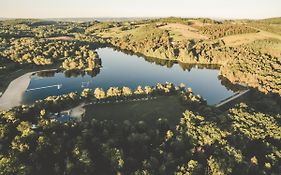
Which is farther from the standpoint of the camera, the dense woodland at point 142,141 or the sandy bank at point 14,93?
the sandy bank at point 14,93

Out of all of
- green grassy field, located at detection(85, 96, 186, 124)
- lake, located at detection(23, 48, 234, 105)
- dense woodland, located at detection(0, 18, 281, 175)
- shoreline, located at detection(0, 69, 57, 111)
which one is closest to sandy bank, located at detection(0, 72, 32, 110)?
shoreline, located at detection(0, 69, 57, 111)

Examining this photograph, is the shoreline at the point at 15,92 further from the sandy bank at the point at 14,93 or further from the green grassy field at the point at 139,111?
the green grassy field at the point at 139,111

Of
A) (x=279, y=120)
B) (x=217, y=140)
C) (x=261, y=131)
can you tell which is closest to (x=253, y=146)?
(x=261, y=131)

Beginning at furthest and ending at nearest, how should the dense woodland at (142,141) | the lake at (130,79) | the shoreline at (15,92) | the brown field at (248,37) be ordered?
the brown field at (248,37) → the lake at (130,79) → the shoreline at (15,92) → the dense woodland at (142,141)

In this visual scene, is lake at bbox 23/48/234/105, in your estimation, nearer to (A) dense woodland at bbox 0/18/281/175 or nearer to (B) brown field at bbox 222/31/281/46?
(A) dense woodland at bbox 0/18/281/175

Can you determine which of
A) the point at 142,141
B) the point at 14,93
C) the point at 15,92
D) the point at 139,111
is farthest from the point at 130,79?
the point at 142,141

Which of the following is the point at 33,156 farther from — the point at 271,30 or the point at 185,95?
the point at 271,30

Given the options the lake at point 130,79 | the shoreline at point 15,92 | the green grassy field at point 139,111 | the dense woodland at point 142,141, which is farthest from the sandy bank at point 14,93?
the green grassy field at point 139,111
